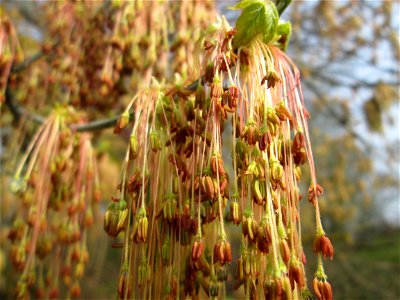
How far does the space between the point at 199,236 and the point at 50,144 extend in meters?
0.76

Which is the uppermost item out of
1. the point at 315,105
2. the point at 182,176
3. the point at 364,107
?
the point at 315,105

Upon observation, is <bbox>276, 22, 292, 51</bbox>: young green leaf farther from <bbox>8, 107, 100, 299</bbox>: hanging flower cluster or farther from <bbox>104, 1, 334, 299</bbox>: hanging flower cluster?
<bbox>8, 107, 100, 299</bbox>: hanging flower cluster

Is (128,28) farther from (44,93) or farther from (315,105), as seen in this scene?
(315,105)

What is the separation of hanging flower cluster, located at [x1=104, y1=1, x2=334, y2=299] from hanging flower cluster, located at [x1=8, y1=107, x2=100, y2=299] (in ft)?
1.54

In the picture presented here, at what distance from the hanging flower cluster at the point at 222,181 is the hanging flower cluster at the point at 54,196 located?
1.54ft

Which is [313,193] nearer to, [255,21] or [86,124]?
[255,21]

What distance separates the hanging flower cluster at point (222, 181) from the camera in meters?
0.73

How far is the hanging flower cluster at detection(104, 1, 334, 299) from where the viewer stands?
729 mm

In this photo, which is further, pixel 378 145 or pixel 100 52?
pixel 378 145

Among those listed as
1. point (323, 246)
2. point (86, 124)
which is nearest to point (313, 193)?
point (323, 246)

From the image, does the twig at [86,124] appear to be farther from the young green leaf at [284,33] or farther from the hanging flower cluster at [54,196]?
the young green leaf at [284,33]

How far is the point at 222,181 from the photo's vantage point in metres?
0.76

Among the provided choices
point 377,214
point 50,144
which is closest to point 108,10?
point 50,144

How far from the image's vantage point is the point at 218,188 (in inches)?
29.2
